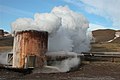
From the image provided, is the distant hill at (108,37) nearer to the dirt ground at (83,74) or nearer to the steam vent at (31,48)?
the dirt ground at (83,74)

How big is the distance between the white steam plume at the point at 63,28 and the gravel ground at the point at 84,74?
40.2 inches

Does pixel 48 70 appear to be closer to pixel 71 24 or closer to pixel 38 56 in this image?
pixel 38 56

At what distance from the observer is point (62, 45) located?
16.6 m

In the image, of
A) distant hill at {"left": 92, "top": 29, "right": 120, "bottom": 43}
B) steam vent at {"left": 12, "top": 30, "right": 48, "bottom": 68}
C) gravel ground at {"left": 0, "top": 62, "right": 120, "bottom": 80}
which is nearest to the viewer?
gravel ground at {"left": 0, "top": 62, "right": 120, "bottom": 80}

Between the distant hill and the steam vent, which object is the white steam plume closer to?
the steam vent

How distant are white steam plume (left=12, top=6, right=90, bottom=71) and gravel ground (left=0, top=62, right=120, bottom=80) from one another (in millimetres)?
1020

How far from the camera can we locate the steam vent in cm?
1465

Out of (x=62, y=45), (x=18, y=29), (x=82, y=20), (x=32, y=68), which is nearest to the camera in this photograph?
(x=32, y=68)

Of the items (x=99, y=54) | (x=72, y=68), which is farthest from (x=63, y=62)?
(x=99, y=54)

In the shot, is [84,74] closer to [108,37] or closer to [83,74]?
[83,74]

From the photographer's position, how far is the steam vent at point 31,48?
577 inches

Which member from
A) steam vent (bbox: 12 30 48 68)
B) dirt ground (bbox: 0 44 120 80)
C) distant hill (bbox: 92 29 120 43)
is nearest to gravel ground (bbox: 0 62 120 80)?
dirt ground (bbox: 0 44 120 80)

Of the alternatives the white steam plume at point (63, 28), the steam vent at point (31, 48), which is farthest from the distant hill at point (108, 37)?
the steam vent at point (31, 48)

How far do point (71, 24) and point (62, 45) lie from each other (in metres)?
1.41
